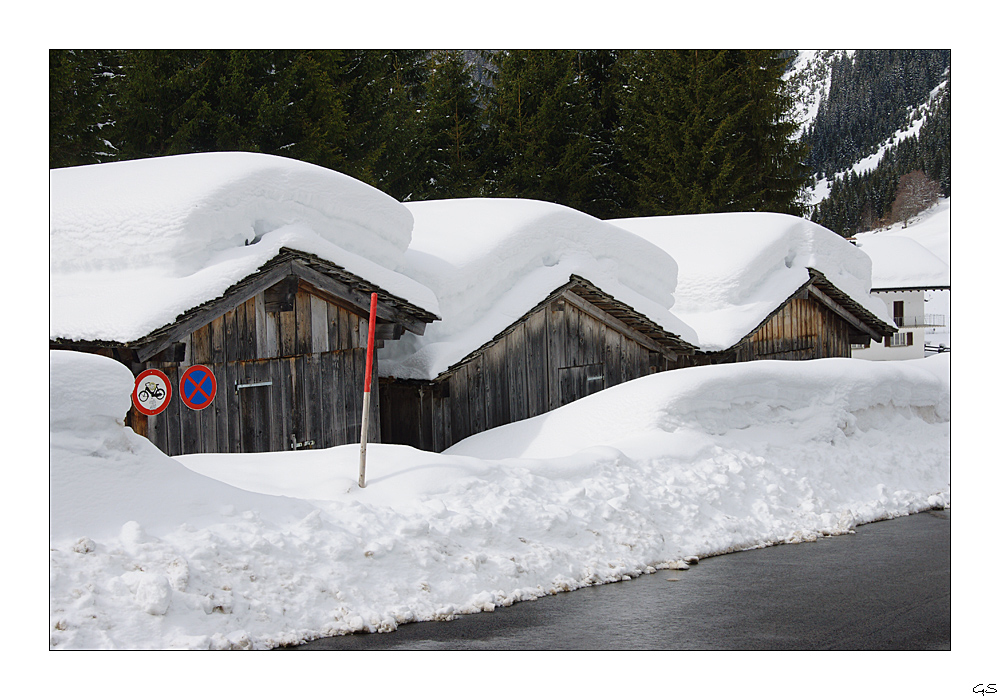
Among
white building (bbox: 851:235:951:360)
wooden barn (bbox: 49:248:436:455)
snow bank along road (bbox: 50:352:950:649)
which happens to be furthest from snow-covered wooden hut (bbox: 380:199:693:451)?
white building (bbox: 851:235:951:360)

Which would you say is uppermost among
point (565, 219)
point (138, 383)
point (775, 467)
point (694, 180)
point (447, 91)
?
point (447, 91)

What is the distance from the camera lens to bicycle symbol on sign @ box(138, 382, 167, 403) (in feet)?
30.0

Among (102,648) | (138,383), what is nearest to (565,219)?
(138,383)

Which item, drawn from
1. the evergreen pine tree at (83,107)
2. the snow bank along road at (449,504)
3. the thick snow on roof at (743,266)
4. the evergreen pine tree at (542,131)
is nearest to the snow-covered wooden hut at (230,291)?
the snow bank along road at (449,504)

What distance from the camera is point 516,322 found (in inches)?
522

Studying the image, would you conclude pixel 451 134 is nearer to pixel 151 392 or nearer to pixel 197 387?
pixel 197 387

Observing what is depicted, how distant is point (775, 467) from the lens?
10016mm

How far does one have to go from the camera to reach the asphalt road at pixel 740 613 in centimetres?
603

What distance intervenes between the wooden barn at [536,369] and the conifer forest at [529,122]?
176 inches

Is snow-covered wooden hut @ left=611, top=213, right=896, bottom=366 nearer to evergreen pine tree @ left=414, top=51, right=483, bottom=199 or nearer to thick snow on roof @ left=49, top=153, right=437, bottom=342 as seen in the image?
thick snow on roof @ left=49, top=153, right=437, bottom=342

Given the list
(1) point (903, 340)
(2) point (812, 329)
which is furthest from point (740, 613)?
(1) point (903, 340)

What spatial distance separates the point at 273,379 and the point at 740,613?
580cm

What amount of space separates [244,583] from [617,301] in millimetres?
9128
